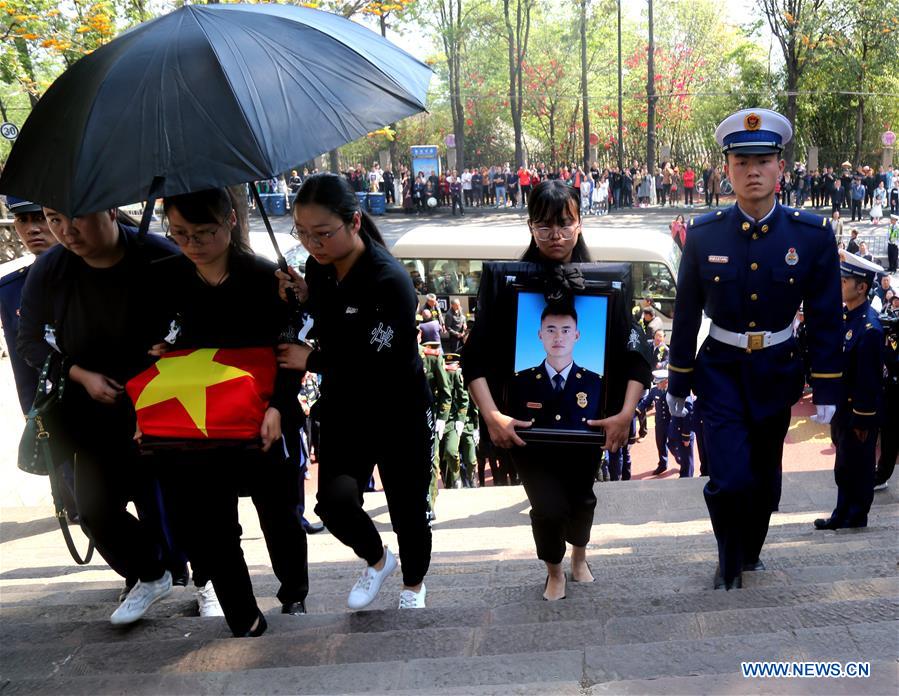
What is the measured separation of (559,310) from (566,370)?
0.70 feet

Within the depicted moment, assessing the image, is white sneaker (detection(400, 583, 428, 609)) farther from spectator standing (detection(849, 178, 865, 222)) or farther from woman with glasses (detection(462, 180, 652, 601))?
spectator standing (detection(849, 178, 865, 222))

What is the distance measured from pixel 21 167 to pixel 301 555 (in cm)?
164

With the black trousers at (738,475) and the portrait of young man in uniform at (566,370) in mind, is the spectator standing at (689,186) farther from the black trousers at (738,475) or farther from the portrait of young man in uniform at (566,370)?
the portrait of young man in uniform at (566,370)

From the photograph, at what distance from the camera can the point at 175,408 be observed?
2.88m

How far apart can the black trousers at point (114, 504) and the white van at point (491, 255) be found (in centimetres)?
1054

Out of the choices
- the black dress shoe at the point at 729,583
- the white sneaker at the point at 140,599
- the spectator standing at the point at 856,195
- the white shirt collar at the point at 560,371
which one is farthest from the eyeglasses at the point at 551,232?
the spectator standing at the point at 856,195

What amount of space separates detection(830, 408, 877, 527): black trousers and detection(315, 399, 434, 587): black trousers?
3.09 m

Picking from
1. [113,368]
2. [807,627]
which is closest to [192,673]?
[113,368]

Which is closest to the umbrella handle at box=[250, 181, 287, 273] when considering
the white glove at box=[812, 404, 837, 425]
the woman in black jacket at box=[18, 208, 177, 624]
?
the woman in black jacket at box=[18, 208, 177, 624]

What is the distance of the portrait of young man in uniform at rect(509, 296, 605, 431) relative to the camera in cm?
317

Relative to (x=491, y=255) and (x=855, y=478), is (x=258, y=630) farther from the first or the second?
(x=491, y=255)

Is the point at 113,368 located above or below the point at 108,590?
above

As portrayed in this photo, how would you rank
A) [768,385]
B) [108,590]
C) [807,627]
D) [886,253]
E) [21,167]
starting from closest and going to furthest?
1. [807,627]
2. [21,167]
3. [768,385]
4. [108,590]
5. [886,253]

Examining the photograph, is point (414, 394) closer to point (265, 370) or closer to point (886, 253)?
point (265, 370)
